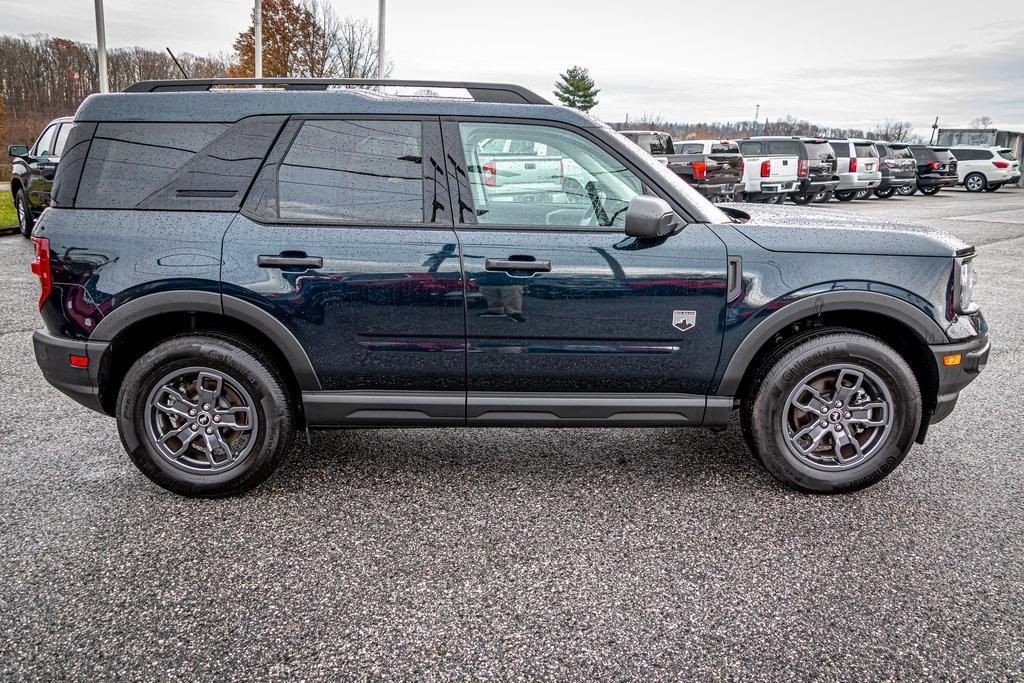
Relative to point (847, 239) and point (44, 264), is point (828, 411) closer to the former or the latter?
point (847, 239)

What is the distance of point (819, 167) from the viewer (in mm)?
23297

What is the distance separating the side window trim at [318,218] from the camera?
3570mm

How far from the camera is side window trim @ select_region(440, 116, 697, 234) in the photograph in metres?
3.58

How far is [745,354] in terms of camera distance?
362cm

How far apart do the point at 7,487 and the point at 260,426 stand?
50.6 inches

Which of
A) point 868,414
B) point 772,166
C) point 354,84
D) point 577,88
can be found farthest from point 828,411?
point 577,88

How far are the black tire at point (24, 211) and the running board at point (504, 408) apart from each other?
38.1 feet

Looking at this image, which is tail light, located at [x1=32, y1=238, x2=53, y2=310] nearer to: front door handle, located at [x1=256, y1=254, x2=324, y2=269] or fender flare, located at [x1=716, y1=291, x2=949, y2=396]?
front door handle, located at [x1=256, y1=254, x2=324, y2=269]

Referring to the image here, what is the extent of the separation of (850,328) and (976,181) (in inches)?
1469

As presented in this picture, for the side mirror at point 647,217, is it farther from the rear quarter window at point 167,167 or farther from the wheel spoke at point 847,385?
the rear quarter window at point 167,167

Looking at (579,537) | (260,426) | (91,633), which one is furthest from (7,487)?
(579,537)

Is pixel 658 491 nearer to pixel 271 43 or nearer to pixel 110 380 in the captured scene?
pixel 110 380

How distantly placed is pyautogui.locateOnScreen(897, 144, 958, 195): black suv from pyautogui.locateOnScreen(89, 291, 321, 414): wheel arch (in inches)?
1286

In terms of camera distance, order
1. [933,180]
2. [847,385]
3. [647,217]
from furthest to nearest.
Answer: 1. [933,180]
2. [847,385]
3. [647,217]
